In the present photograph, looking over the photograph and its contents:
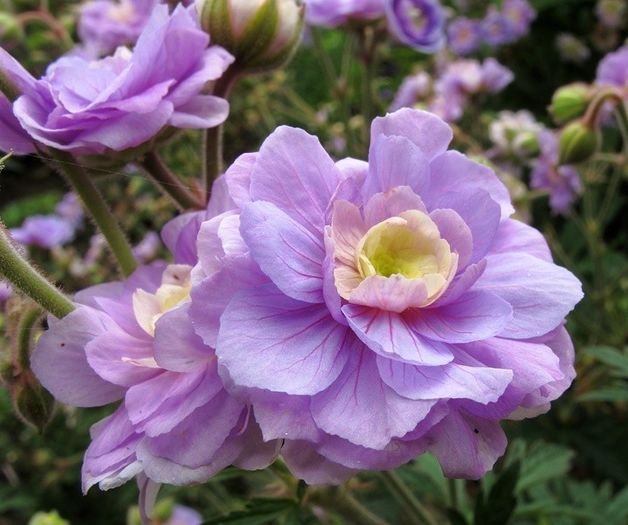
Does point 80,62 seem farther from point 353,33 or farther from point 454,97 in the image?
point 454,97

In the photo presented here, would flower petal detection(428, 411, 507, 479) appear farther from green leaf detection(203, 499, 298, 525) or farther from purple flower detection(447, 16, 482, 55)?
purple flower detection(447, 16, 482, 55)

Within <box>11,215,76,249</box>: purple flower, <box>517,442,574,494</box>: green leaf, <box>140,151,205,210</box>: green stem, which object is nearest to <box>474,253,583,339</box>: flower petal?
<box>140,151,205,210</box>: green stem

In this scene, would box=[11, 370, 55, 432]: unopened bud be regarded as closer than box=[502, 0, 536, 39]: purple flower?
Yes

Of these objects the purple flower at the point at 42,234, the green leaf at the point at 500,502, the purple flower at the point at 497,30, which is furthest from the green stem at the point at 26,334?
the purple flower at the point at 497,30

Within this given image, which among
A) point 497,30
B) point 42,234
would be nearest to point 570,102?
point 497,30

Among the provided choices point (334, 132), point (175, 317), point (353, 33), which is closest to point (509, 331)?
point (175, 317)

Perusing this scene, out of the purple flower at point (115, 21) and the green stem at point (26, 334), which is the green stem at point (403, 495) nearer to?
the green stem at point (26, 334)
